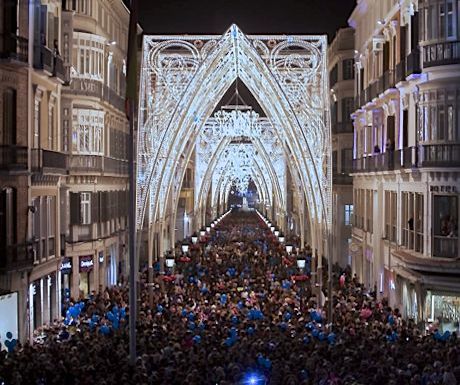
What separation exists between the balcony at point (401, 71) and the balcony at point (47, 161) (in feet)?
46.6

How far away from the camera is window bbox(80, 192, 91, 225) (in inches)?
1806

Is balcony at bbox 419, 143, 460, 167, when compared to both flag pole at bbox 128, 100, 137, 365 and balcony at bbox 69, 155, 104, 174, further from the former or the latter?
balcony at bbox 69, 155, 104, 174

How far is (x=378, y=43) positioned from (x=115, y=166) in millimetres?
16514

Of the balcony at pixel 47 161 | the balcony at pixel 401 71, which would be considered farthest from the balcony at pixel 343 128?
the balcony at pixel 47 161

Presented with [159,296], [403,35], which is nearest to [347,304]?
[159,296]

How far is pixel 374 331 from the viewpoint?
3016 cm

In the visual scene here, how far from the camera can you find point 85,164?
151ft

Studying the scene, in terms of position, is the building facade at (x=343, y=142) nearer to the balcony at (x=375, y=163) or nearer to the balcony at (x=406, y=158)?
the balcony at (x=375, y=163)

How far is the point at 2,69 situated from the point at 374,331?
15.0m

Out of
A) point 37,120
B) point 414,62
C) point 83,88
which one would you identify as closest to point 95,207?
point 83,88

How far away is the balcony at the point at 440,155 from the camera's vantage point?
33500 millimetres

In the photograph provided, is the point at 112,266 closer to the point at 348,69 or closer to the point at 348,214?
the point at 348,214

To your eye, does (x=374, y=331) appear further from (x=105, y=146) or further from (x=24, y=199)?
(x=105, y=146)

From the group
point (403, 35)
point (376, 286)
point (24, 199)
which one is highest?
point (403, 35)
